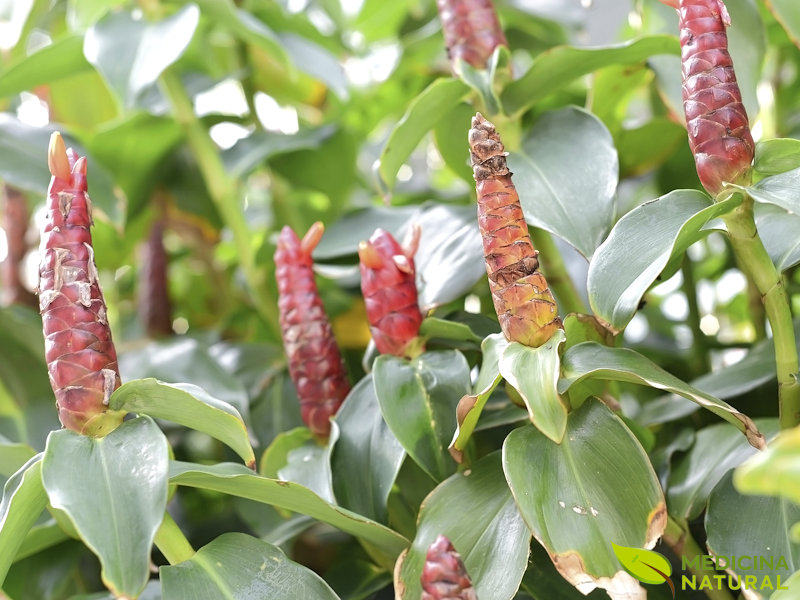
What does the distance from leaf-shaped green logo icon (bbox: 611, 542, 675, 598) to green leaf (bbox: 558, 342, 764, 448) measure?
0.07 meters

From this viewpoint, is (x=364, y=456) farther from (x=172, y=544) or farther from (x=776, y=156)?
(x=776, y=156)

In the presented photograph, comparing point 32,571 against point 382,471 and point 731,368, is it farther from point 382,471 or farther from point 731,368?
point 731,368

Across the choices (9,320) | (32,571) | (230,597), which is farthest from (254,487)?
(9,320)

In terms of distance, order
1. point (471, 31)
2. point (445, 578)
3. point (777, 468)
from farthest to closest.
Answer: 1. point (471, 31)
2. point (445, 578)
3. point (777, 468)

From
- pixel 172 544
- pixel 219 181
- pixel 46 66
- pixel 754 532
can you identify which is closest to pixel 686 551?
pixel 754 532

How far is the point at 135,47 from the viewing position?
0.65 m

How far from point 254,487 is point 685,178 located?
540mm

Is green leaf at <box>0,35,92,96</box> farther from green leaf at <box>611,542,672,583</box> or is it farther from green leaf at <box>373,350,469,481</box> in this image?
green leaf at <box>611,542,672,583</box>

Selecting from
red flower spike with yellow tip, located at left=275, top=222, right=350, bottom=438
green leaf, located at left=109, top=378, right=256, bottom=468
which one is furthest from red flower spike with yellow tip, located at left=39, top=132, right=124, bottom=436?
red flower spike with yellow tip, located at left=275, top=222, right=350, bottom=438

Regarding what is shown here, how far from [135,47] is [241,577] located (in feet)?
1.47

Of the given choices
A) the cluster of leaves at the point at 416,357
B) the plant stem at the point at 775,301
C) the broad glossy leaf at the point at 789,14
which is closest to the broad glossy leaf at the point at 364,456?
the cluster of leaves at the point at 416,357

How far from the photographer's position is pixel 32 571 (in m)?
0.57

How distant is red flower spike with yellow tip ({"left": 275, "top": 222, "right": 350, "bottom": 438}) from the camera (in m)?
0.52

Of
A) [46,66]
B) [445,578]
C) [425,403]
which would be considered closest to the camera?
[445,578]
